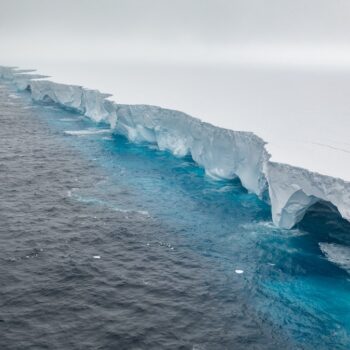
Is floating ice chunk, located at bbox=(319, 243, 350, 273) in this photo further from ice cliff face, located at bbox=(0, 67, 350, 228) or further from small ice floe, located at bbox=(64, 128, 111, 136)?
→ small ice floe, located at bbox=(64, 128, 111, 136)

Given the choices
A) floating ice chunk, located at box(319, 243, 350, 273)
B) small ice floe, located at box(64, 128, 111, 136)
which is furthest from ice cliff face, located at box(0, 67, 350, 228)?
floating ice chunk, located at box(319, 243, 350, 273)

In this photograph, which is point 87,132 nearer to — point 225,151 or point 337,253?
point 225,151

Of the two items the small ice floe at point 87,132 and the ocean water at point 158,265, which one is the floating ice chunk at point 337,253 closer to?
the ocean water at point 158,265

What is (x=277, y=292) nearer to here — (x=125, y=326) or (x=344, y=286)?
(x=344, y=286)

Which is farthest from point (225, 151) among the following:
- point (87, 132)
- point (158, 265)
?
point (87, 132)

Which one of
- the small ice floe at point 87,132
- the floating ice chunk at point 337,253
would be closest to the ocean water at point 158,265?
the floating ice chunk at point 337,253
